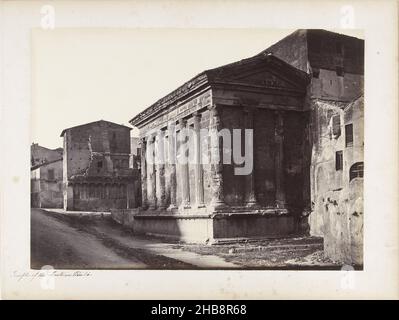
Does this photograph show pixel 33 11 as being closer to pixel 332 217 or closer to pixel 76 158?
pixel 76 158

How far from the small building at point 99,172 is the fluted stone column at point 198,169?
134cm

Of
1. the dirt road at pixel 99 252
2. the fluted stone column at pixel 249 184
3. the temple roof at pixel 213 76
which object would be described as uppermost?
the temple roof at pixel 213 76

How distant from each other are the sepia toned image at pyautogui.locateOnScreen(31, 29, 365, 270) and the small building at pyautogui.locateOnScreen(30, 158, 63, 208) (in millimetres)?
39

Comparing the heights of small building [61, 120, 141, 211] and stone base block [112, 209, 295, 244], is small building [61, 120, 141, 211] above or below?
above

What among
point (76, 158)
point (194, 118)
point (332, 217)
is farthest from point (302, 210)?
point (76, 158)

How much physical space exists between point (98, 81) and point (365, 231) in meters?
5.10

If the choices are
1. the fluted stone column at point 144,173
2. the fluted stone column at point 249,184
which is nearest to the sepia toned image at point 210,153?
the fluted stone column at point 249,184

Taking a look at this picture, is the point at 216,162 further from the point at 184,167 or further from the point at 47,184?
the point at 47,184

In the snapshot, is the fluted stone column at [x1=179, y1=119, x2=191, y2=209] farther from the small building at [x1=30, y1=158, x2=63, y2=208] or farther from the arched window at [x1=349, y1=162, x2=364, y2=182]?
the arched window at [x1=349, y1=162, x2=364, y2=182]

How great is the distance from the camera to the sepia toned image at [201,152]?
8.59 meters

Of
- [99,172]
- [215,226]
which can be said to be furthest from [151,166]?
[215,226]

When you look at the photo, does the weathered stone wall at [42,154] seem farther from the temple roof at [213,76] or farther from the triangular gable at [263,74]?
the triangular gable at [263,74]

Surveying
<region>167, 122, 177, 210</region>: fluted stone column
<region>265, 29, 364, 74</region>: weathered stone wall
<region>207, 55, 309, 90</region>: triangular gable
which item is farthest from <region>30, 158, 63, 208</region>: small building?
<region>265, 29, 364, 74</region>: weathered stone wall

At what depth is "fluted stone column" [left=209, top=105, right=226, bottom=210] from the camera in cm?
952
